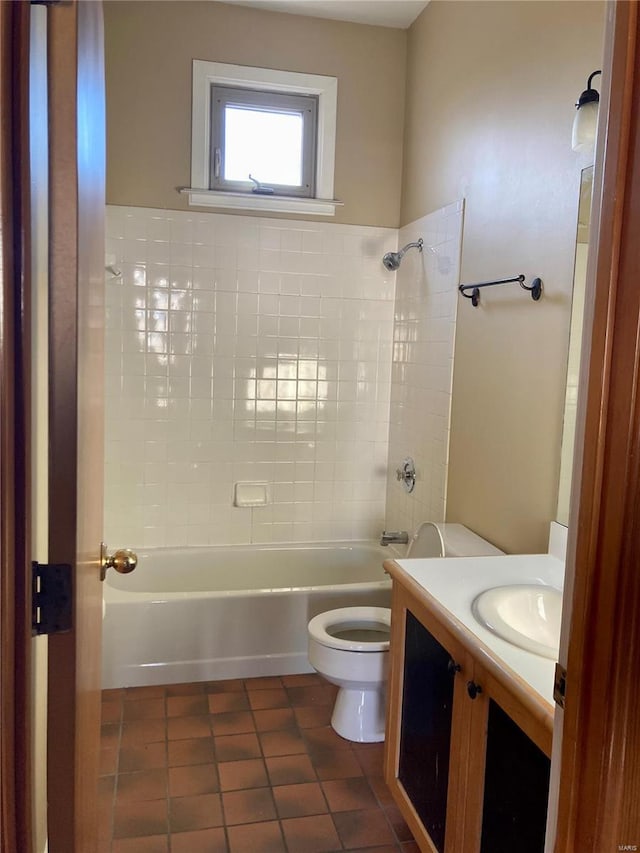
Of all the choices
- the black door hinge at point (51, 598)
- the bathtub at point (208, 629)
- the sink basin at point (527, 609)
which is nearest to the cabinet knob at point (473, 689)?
the sink basin at point (527, 609)

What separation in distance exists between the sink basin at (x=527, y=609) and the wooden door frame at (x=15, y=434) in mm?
1034

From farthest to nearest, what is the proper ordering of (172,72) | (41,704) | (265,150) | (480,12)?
1. (265,150)
2. (172,72)
3. (480,12)
4. (41,704)

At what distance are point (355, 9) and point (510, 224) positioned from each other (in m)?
1.60

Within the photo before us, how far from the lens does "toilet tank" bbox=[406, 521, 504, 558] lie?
7.64 ft

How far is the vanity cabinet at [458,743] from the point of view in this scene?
1.26 metres

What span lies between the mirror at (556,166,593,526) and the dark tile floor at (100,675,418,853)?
3.62 feet

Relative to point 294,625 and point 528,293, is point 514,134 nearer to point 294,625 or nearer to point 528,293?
point 528,293

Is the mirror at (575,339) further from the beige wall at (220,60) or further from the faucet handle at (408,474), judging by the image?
the beige wall at (220,60)

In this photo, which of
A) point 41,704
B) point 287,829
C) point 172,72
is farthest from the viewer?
point 172,72

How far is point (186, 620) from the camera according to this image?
9.34 ft

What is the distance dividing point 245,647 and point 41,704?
1957 mm

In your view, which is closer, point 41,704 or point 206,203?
point 41,704

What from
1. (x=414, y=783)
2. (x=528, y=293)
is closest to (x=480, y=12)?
(x=528, y=293)

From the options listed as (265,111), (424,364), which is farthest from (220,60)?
(424,364)
